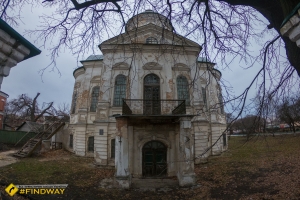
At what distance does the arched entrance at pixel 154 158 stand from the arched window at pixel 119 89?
15.1 ft

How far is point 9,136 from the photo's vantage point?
26.8 meters

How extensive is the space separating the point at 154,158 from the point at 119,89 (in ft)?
20.3

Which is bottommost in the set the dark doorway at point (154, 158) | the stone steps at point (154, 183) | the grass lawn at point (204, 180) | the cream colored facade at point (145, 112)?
the stone steps at point (154, 183)

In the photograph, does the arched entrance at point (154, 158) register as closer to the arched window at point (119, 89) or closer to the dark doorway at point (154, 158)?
the dark doorway at point (154, 158)

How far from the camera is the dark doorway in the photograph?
1303 centimetres

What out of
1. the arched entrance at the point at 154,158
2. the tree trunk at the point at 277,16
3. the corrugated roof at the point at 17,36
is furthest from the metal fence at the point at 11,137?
the tree trunk at the point at 277,16

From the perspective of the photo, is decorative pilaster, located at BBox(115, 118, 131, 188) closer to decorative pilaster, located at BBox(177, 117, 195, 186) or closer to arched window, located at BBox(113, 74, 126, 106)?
decorative pilaster, located at BBox(177, 117, 195, 186)

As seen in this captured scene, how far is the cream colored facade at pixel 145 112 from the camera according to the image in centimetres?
1184

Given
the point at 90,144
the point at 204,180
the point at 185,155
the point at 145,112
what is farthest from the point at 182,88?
the point at 90,144

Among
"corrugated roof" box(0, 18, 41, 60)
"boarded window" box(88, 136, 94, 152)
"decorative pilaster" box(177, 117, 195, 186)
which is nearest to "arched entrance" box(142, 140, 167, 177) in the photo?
"decorative pilaster" box(177, 117, 195, 186)

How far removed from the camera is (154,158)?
1321cm

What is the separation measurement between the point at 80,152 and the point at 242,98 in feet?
59.7

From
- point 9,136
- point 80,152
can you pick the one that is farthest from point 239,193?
point 9,136

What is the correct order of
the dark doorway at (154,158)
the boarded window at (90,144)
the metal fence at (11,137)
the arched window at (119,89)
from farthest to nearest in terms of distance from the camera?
the metal fence at (11,137) → the boarded window at (90,144) → the arched window at (119,89) → the dark doorway at (154,158)
